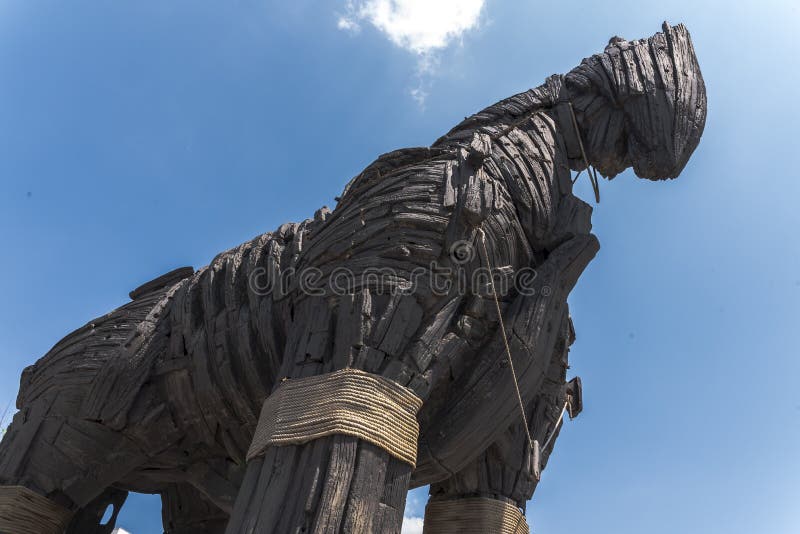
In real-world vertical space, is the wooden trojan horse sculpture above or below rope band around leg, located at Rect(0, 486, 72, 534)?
above

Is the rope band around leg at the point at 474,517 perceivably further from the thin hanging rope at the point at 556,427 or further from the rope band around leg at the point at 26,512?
the rope band around leg at the point at 26,512

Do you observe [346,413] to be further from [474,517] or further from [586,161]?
[586,161]

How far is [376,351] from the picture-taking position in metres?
2.82

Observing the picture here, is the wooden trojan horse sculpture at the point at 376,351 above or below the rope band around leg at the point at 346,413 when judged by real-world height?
above

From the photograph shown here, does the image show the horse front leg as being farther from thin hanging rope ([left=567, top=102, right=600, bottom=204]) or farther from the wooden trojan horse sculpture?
thin hanging rope ([left=567, top=102, right=600, bottom=204])

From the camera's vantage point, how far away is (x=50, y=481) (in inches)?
142

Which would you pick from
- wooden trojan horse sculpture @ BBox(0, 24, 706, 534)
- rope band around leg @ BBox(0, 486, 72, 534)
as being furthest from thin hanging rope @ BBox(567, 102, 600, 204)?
rope band around leg @ BBox(0, 486, 72, 534)

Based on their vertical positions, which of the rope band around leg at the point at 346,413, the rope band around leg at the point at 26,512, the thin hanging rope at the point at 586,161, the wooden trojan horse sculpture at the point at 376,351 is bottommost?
the rope band around leg at the point at 26,512

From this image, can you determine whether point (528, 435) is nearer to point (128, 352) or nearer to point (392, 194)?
point (392, 194)

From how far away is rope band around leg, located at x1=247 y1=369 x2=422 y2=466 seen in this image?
2.65 meters

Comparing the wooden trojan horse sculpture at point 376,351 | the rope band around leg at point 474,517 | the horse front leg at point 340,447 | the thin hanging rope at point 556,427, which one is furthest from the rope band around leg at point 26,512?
the thin hanging rope at point 556,427

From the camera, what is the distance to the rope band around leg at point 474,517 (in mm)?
3436

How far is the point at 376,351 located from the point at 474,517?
1085 mm

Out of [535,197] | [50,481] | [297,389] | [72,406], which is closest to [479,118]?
[535,197]
